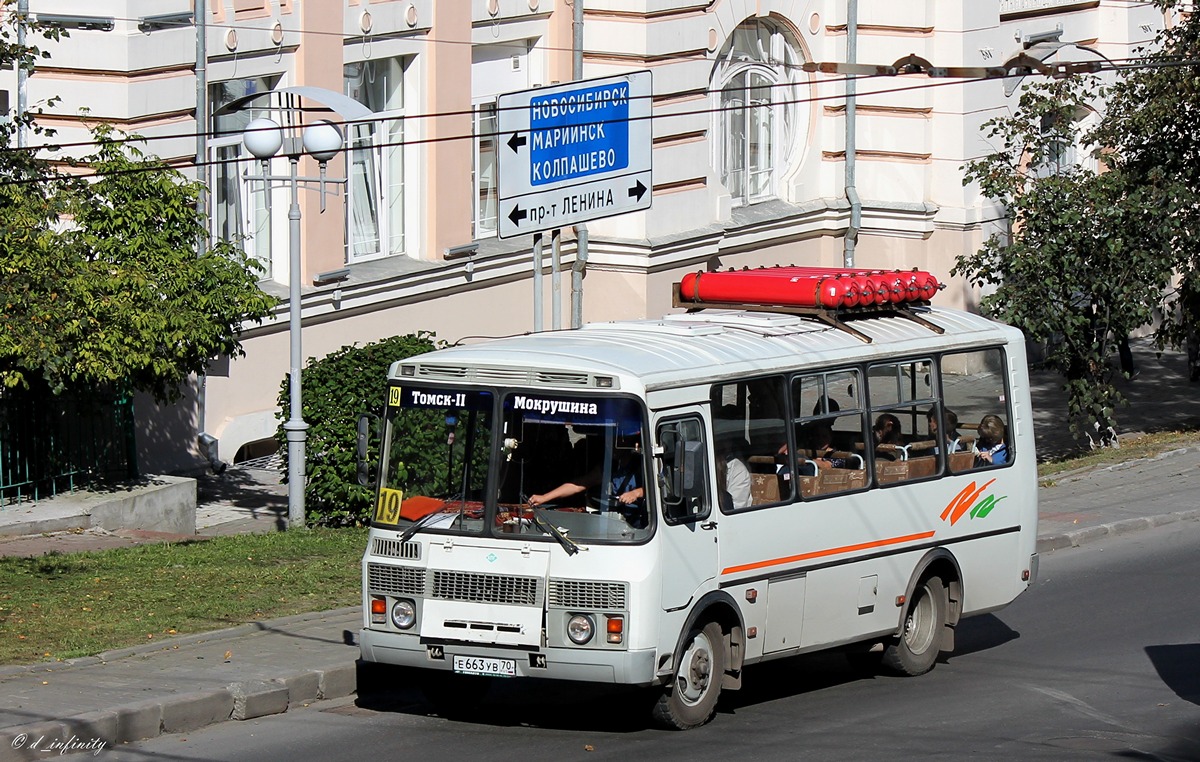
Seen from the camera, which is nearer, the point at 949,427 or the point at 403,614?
the point at 403,614

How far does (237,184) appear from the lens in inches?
931

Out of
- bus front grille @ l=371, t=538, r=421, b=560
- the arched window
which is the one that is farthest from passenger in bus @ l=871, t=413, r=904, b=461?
the arched window

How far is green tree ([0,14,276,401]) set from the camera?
1700cm

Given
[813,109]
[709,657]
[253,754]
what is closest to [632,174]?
[709,657]

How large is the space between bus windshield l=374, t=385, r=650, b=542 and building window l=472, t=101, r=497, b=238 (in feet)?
50.8

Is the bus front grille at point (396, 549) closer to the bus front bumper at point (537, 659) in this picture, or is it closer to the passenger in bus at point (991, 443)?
the bus front bumper at point (537, 659)

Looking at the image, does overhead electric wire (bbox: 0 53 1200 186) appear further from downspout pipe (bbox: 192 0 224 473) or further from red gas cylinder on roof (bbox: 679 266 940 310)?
red gas cylinder on roof (bbox: 679 266 940 310)

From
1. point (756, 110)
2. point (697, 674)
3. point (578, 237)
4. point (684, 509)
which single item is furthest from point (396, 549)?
point (756, 110)

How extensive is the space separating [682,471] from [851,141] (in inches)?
813

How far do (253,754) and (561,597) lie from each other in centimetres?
194

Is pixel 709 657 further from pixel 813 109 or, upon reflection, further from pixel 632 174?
pixel 813 109

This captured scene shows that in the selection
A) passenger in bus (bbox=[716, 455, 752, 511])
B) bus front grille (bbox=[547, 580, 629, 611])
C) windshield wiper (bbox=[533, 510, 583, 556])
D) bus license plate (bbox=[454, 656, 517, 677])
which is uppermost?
passenger in bus (bbox=[716, 455, 752, 511])

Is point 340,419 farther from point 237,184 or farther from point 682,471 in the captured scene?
point 682,471

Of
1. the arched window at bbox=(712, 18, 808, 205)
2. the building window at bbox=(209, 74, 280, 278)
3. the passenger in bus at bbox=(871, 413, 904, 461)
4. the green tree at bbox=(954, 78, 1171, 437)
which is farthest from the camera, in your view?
the arched window at bbox=(712, 18, 808, 205)
